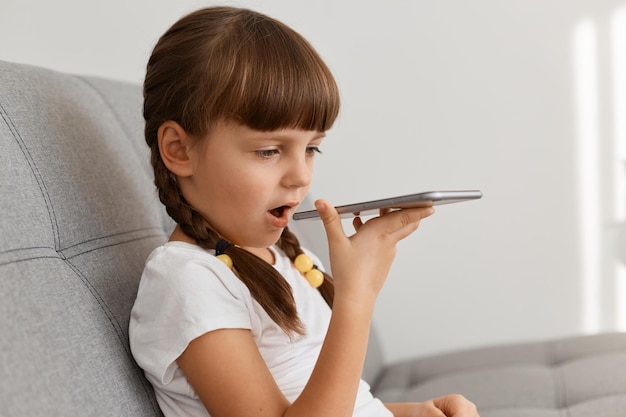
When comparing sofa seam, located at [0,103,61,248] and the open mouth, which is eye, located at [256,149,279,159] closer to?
the open mouth

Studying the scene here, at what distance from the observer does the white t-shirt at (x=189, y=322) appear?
857 mm

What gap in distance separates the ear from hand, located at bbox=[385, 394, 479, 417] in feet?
1.72

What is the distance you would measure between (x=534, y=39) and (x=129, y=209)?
134cm

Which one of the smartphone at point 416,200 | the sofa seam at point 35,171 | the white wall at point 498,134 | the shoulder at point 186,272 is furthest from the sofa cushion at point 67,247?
the white wall at point 498,134

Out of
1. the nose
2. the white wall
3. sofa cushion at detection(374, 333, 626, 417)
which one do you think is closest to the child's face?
the nose

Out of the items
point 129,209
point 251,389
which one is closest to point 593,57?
point 129,209

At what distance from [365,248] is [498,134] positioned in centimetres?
126

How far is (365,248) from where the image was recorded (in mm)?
882

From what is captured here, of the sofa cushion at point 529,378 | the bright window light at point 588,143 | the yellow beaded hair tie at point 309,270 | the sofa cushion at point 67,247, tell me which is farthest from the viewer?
the bright window light at point 588,143

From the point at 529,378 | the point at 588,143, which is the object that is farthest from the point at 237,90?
the point at 588,143

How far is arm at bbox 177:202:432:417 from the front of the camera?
2.75ft

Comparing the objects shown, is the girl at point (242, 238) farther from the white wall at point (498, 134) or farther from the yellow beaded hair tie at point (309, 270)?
the white wall at point (498, 134)

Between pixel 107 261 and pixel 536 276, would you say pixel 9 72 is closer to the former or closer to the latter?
pixel 107 261

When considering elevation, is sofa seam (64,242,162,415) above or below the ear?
below
